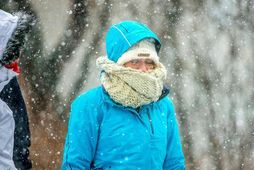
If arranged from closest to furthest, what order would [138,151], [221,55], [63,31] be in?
[138,151] → [63,31] → [221,55]

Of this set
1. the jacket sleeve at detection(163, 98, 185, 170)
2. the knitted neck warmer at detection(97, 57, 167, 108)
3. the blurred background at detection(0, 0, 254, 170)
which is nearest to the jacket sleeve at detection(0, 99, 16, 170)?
the knitted neck warmer at detection(97, 57, 167, 108)

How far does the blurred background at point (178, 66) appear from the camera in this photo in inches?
305

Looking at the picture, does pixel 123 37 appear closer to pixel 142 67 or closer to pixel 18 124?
pixel 142 67

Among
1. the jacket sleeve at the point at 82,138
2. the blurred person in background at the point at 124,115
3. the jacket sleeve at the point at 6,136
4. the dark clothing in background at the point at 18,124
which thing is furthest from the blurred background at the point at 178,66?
the jacket sleeve at the point at 82,138

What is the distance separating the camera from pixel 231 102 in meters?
8.59

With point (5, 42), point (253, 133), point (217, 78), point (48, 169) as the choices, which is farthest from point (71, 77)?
point (5, 42)

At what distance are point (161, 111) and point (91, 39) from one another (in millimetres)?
4810

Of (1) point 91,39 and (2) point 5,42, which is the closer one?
(2) point 5,42

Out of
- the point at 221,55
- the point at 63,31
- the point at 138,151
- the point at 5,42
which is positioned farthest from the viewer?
the point at 221,55

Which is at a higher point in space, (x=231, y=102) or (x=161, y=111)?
(x=161, y=111)

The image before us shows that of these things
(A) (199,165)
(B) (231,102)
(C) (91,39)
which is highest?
(C) (91,39)

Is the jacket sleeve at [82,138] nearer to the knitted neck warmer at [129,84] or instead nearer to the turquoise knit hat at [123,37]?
the knitted neck warmer at [129,84]

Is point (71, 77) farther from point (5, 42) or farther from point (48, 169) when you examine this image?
point (5, 42)

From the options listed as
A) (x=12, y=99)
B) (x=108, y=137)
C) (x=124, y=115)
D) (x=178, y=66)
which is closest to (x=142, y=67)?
(x=124, y=115)
